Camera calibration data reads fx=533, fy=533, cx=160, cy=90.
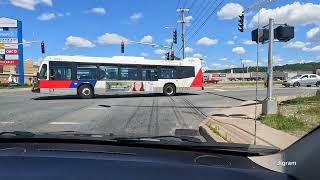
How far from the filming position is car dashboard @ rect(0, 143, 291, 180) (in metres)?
2.89

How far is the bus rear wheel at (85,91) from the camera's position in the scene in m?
33.4

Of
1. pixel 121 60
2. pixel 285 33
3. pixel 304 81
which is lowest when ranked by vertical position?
pixel 304 81

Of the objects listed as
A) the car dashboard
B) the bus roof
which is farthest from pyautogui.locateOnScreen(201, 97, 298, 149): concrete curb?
the bus roof

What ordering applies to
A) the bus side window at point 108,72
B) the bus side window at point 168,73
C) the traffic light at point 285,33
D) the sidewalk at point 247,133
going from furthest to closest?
the bus side window at point 168,73 < the bus side window at point 108,72 < the traffic light at point 285,33 < the sidewalk at point 247,133

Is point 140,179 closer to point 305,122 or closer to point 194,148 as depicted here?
point 194,148

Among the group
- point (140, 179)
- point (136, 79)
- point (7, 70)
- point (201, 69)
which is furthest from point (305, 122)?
point (7, 70)

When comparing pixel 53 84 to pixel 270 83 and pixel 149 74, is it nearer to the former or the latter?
pixel 149 74

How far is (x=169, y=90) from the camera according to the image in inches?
1468

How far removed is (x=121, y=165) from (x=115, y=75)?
32342mm

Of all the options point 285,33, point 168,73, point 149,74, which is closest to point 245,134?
point 285,33

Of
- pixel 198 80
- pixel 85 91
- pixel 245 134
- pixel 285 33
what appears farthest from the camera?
pixel 198 80

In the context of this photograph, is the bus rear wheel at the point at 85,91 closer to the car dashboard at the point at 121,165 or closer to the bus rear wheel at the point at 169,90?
the bus rear wheel at the point at 169,90

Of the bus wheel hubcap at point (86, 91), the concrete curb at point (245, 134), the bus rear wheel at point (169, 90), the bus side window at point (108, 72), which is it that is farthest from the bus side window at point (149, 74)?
the concrete curb at point (245, 134)

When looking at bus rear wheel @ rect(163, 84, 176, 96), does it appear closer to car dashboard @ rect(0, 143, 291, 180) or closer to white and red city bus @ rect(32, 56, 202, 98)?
white and red city bus @ rect(32, 56, 202, 98)
